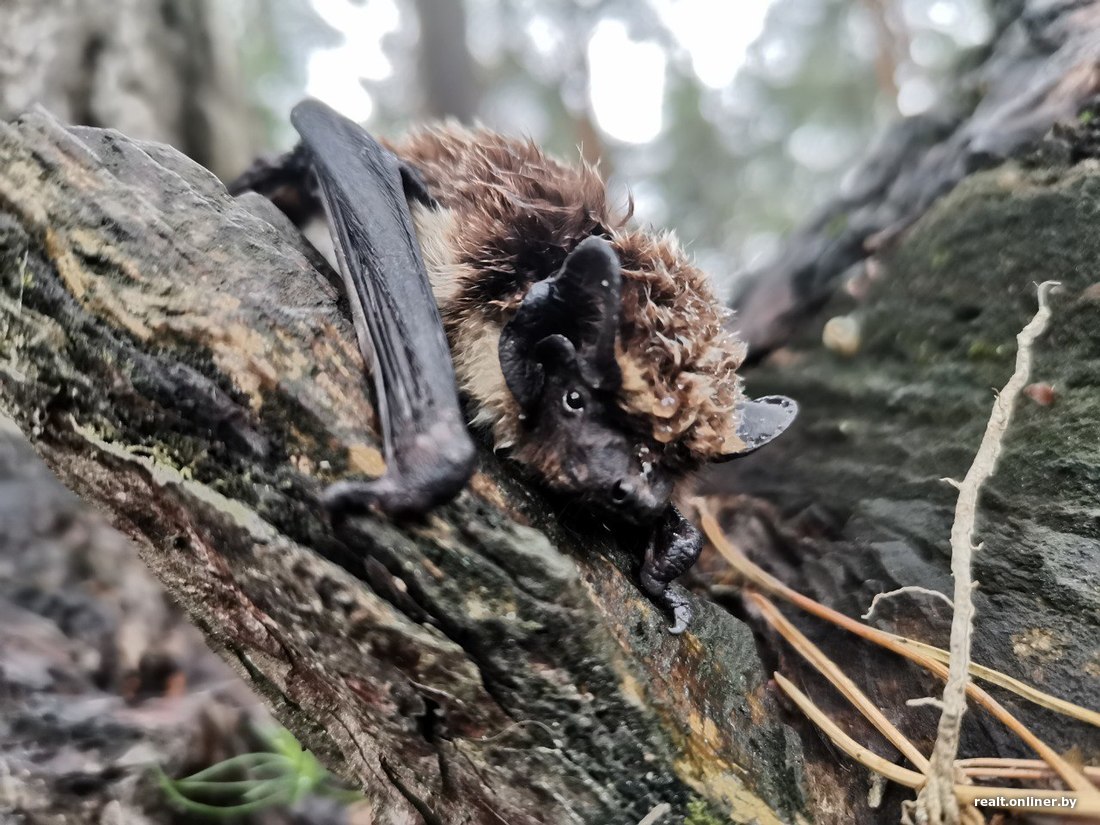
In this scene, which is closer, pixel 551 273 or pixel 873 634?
pixel 873 634

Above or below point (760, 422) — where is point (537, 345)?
below

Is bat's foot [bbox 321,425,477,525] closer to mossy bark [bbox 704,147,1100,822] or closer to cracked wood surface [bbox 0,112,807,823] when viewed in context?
cracked wood surface [bbox 0,112,807,823]

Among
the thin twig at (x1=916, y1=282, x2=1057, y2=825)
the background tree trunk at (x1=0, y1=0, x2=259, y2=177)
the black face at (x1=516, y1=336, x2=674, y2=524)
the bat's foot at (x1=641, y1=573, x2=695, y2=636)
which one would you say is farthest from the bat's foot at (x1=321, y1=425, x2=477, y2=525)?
the background tree trunk at (x1=0, y1=0, x2=259, y2=177)

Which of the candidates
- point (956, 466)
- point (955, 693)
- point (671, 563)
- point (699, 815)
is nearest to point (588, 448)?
point (671, 563)

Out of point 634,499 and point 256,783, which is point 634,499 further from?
point 256,783

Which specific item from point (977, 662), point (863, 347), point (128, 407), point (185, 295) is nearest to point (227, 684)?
point (128, 407)

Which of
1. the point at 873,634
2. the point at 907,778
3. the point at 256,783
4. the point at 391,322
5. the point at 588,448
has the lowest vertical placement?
the point at 256,783
